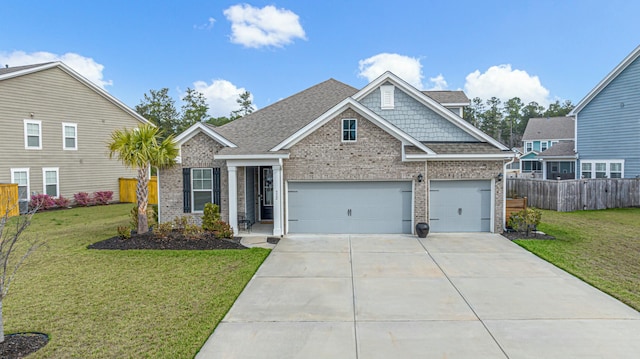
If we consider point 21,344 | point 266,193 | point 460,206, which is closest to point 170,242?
point 266,193

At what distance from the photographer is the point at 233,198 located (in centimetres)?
1300

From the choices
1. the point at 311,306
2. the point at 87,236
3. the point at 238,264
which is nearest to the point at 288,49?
the point at 87,236

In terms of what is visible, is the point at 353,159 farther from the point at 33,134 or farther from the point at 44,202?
the point at 33,134

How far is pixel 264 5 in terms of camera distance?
18922 mm

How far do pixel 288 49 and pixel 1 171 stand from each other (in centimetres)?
1927

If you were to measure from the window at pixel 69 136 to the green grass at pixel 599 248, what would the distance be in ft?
78.0

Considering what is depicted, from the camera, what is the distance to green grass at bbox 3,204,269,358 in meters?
5.21

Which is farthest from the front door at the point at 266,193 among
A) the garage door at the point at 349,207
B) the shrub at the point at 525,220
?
the shrub at the point at 525,220

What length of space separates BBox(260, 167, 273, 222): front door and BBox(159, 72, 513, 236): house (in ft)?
4.77

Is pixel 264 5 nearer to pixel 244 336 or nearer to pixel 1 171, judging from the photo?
pixel 1 171

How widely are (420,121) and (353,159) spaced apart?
3.21m

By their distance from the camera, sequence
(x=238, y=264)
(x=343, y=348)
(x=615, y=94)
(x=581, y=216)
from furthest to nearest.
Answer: (x=615, y=94) < (x=581, y=216) < (x=238, y=264) < (x=343, y=348)

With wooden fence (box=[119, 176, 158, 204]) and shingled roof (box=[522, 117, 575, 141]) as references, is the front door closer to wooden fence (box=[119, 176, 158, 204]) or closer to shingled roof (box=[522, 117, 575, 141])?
wooden fence (box=[119, 176, 158, 204])

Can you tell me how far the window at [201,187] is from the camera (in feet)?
44.2
